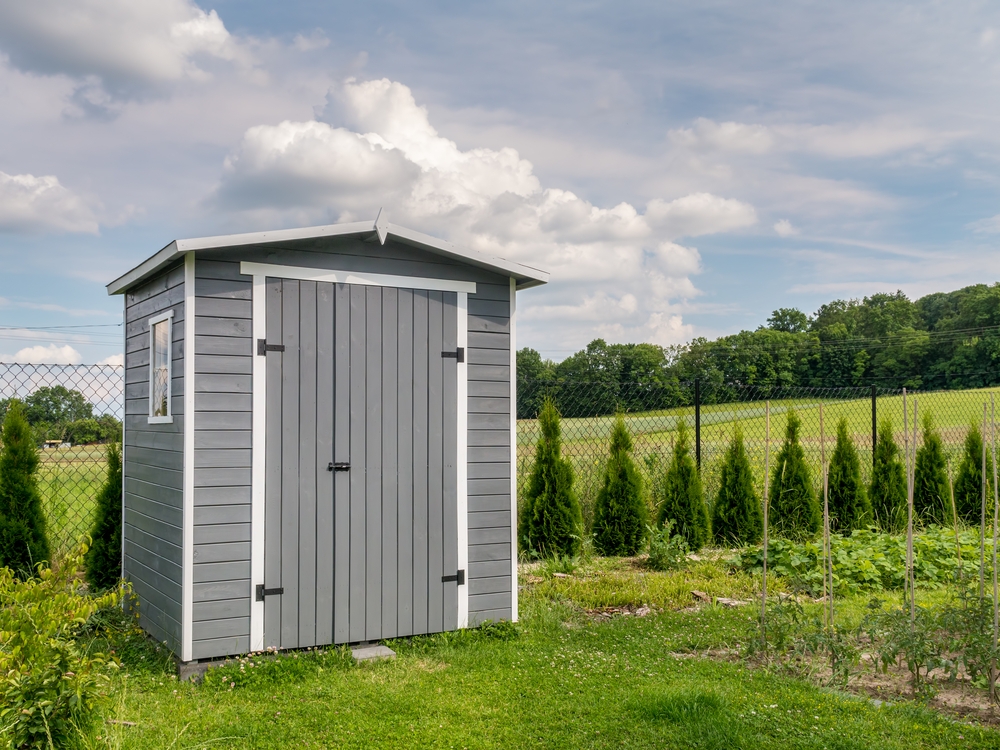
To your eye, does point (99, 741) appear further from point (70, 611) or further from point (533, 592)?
point (533, 592)

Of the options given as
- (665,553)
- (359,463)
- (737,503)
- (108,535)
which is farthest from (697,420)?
(108,535)

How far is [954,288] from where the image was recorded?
31.6m

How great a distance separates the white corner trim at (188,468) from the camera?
4.12 meters

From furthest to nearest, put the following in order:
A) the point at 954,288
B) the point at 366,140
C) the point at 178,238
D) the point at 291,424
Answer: the point at 954,288 → the point at 366,140 → the point at 291,424 → the point at 178,238

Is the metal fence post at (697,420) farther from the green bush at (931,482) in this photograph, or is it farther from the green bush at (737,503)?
the green bush at (931,482)

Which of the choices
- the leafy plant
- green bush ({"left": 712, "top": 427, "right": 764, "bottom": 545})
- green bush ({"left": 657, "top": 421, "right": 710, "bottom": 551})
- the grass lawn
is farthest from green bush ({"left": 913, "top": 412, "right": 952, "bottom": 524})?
the grass lawn

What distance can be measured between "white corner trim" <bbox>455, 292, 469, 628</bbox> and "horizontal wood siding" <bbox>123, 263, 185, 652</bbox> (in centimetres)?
175

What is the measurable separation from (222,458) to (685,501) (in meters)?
5.16

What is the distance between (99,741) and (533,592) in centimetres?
341

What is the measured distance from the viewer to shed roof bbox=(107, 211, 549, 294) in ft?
13.6

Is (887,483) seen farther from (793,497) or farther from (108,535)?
(108,535)

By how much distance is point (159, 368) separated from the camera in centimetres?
476

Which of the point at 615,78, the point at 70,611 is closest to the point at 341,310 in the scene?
the point at 70,611

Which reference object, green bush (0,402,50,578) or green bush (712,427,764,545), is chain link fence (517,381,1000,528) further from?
green bush (0,402,50,578)
